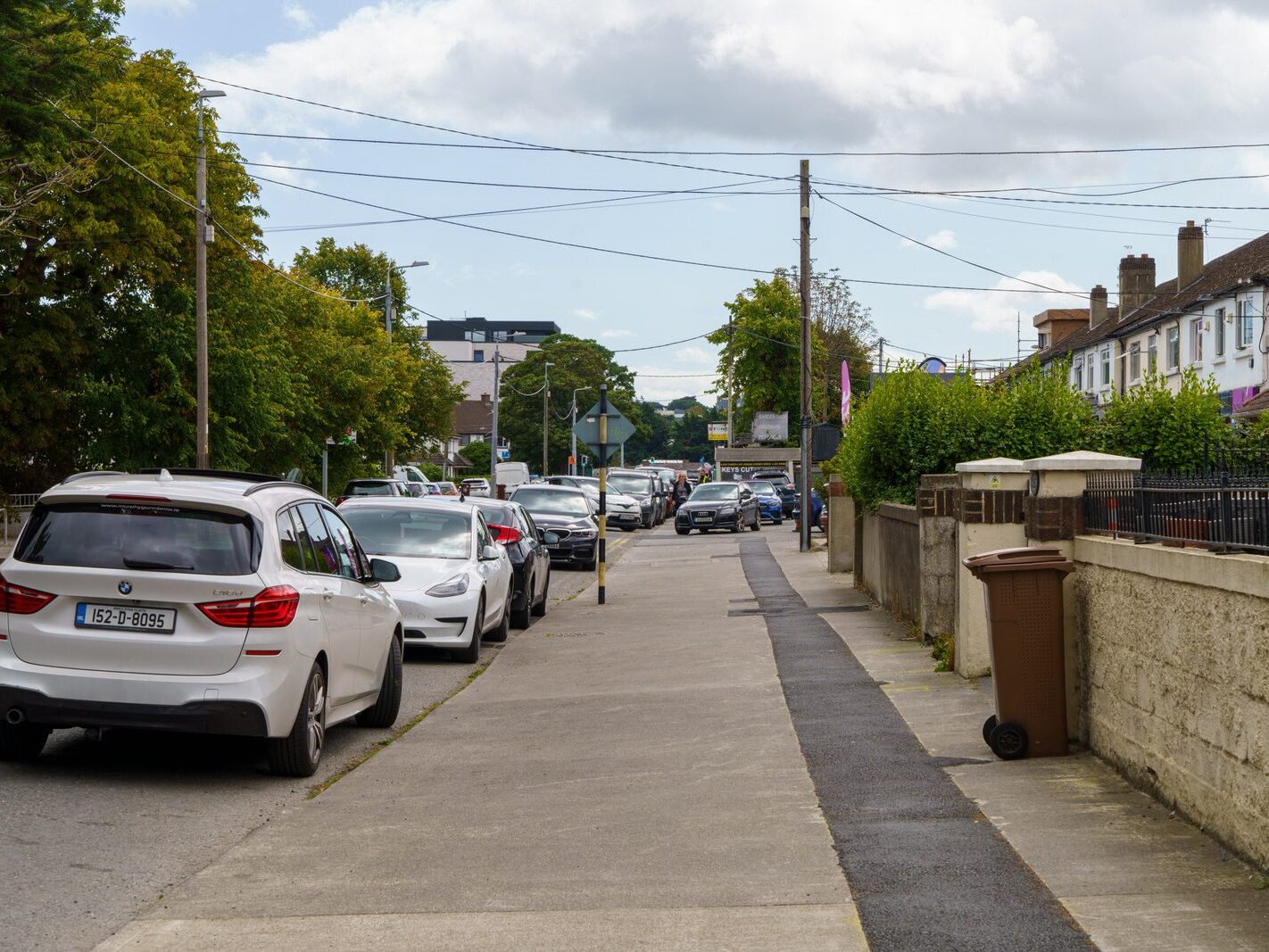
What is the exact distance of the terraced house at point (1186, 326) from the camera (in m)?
41.8

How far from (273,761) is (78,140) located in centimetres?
2205

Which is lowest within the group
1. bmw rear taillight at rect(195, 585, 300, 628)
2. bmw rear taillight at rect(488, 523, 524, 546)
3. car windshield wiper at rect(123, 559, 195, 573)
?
bmw rear taillight at rect(488, 523, 524, 546)

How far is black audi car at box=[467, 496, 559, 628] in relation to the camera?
1798 cm

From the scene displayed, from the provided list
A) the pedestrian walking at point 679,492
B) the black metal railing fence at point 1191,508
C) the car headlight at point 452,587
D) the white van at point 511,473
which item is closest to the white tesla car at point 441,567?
the car headlight at point 452,587

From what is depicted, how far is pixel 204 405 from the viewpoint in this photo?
32.3 meters

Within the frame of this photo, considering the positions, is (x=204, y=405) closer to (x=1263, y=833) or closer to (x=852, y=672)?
(x=852, y=672)

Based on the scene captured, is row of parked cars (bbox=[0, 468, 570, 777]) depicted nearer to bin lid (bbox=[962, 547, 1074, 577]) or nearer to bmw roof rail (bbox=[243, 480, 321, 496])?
bmw roof rail (bbox=[243, 480, 321, 496])

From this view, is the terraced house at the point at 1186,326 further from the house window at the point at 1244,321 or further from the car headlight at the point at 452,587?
the car headlight at the point at 452,587

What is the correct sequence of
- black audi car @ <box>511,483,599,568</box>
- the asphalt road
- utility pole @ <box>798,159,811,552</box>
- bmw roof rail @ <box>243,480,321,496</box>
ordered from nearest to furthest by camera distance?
1. the asphalt road
2. bmw roof rail @ <box>243,480,321,496</box>
3. black audi car @ <box>511,483,599,568</box>
4. utility pole @ <box>798,159,811,552</box>

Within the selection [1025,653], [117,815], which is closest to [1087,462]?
[1025,653]

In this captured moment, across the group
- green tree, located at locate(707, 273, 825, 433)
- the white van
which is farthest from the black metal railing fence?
green tree, located at locate(707, 273, 825, 433)

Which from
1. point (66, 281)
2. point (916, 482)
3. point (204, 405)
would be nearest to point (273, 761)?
point (916, 482)

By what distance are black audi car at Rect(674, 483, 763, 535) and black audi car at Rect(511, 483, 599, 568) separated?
14330 millimetres

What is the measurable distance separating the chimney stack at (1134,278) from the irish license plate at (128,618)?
54440 mm
